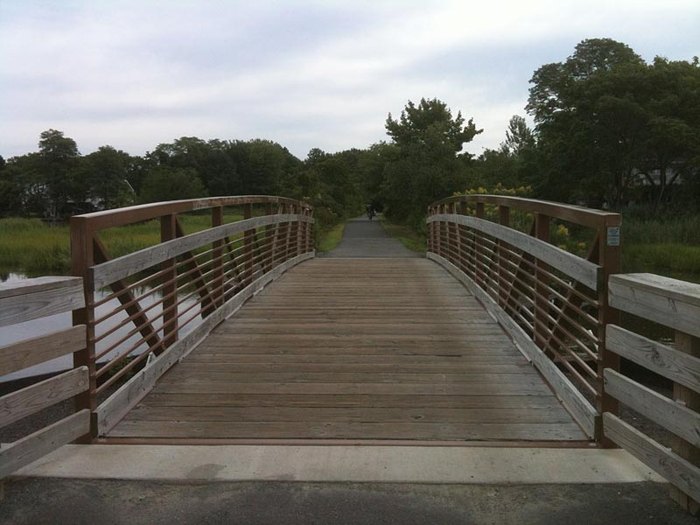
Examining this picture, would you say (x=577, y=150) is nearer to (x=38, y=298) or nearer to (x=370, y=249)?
(x=370, y=249)

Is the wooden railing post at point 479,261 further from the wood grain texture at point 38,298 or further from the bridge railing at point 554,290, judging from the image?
the wood grain texture at point 38,298

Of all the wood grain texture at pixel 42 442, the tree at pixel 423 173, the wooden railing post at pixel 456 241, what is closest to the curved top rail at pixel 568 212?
the wooden railing post at pixel 456 241

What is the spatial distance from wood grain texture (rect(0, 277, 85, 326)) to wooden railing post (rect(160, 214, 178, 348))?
Result: 1567 millimetres

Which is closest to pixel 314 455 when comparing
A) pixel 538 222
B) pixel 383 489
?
pixel 383 489

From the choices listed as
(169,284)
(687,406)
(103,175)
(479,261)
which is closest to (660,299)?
(687,406)

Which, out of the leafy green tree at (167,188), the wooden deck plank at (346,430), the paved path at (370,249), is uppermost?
the leafy green tree at (167,188)

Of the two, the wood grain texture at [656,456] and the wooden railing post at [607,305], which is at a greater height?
the wooden railing post at [607,305]

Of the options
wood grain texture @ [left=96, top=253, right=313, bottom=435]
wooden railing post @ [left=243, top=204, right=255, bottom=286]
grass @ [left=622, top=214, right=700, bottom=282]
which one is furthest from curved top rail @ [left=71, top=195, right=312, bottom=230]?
grass @ [left=622, top=214, right=700, bottom=282]

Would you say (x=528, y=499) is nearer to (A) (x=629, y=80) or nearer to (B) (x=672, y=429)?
(B) (x=672, y=429)

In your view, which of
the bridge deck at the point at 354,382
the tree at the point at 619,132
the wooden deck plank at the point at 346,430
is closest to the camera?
the wooden deck plank at the point at 346,430

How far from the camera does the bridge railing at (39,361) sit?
2742 millimetres

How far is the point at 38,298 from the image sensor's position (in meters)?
2.95

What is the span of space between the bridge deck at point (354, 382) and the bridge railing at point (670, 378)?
654 millimetres

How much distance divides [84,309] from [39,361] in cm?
42
